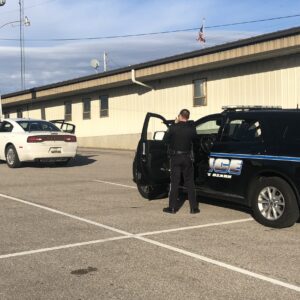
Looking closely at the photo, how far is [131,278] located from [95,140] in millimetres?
24977

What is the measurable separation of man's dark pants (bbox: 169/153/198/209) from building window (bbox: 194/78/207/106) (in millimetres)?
13636

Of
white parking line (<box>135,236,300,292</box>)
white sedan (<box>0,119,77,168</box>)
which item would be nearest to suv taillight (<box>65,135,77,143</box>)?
white sedan (<box>0,119,77,168</box>)

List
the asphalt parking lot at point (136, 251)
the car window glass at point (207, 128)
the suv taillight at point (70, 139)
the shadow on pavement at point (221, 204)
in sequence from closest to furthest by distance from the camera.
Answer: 1. the asphalt parking lot at point (136, 251)
2. the shadow on pavement at point (221, 204)
3. the car window glass at point (207, 128)
4. the suv taillight at point (70, 139)

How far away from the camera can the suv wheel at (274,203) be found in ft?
24.8

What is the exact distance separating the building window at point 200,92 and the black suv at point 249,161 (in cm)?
1265

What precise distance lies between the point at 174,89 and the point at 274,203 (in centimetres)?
1646

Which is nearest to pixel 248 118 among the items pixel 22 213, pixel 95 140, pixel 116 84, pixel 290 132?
pixel 290 132

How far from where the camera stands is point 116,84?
89.1 ft

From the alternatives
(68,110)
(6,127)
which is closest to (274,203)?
(6,127)

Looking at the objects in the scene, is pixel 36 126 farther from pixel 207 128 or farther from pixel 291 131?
pixel 291 131

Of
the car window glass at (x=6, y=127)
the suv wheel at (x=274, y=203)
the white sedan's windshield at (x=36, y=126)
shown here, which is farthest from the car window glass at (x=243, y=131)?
the car window glass at (x=6, y=127)

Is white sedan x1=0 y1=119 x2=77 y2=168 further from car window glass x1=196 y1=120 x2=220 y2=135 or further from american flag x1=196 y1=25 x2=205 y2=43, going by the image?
american flag x1=196 y1=25 x2=205 y2=43

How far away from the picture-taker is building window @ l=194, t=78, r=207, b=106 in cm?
2216

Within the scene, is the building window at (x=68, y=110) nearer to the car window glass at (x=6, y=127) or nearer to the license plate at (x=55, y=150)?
the car window glass at (x=6, y=127)
